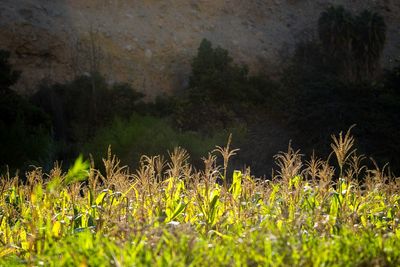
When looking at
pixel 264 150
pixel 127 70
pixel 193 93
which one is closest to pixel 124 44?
pixel 127 70

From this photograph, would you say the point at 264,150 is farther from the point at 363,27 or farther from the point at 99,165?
the point at 363,27

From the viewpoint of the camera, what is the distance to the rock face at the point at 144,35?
2541 cm

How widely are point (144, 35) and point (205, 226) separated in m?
23.3

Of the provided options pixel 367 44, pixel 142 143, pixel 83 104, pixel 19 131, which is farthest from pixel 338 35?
pixel 19 131

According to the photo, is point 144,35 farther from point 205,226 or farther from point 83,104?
point 205,226

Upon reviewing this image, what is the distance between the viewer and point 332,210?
544 cm

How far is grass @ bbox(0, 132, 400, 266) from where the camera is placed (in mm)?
3561

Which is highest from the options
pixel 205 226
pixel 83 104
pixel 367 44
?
pixel 367 44

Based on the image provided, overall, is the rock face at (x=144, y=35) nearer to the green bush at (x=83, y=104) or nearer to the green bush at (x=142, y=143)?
the green bush at (x=83, y=104)

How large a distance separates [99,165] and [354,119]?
703cm

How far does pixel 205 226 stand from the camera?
5141 millimetres

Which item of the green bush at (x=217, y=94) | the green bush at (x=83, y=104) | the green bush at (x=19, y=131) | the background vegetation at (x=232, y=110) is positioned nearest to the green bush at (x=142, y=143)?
the background vegetation at (x=232, y=110)

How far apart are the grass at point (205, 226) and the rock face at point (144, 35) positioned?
60.6 feet

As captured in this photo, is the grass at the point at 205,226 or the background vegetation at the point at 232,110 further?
the background vegetation at the point at 232,110
